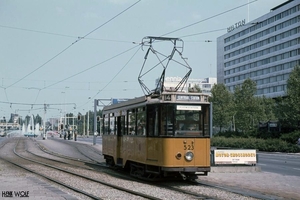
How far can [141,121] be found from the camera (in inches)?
661

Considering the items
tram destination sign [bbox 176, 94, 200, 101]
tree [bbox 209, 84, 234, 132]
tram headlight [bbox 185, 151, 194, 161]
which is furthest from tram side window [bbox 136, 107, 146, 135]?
tree [bbox 209, 84, 234, 132]

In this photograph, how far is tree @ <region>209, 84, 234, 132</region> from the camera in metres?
60.7

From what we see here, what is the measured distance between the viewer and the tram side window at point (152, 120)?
15.6 metres

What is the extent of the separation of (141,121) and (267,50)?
313 ft

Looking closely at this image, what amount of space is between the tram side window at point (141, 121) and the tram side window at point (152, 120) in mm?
387

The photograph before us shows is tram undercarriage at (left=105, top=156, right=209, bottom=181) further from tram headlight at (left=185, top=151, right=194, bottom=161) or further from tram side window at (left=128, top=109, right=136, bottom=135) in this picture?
tram side window at (left=128, top=109, right=136, bottom=135)

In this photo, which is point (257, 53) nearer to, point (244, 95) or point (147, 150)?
point (244, 95)

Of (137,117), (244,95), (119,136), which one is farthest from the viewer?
(244,95)

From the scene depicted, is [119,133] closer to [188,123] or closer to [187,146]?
[188,123]

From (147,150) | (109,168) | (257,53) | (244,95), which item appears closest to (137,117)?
(147,150)

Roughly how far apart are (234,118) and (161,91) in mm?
44545

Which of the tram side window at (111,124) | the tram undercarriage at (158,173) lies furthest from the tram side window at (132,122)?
the tram side window at (111,124)

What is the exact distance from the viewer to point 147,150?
1602cm

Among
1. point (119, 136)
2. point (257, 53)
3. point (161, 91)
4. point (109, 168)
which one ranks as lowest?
point (109, 168)
